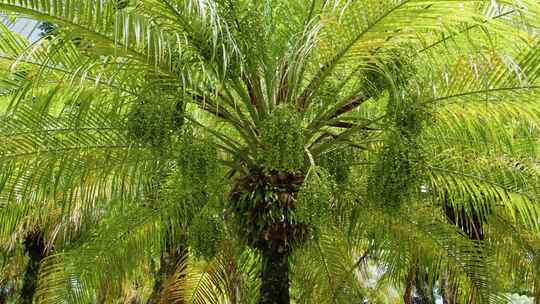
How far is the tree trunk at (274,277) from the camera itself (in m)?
5.59

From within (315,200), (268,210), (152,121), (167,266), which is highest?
(152,121)

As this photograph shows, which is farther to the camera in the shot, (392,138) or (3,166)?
(3,166)

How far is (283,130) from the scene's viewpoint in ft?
14.0

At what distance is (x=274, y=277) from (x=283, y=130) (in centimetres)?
190

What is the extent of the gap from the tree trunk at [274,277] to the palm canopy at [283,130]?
113mm

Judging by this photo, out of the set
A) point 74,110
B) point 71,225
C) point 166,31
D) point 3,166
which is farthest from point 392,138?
point 71,225

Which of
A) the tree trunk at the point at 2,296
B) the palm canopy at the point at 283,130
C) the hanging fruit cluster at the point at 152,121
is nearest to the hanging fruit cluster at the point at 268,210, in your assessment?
the palm canopy at the point at 283,130

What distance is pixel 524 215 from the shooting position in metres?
5.70

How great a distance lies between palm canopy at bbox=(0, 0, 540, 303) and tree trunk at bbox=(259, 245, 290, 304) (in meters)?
0.11

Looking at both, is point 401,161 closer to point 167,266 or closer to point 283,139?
point 283,139

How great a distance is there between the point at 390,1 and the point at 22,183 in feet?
13.5

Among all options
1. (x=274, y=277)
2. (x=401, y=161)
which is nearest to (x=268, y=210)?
(x=274, y=277)

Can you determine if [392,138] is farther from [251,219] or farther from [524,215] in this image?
[524,215]

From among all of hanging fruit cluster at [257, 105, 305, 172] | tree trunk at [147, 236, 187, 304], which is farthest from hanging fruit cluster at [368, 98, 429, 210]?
tree trunk at [147, 236, 187, 304]
